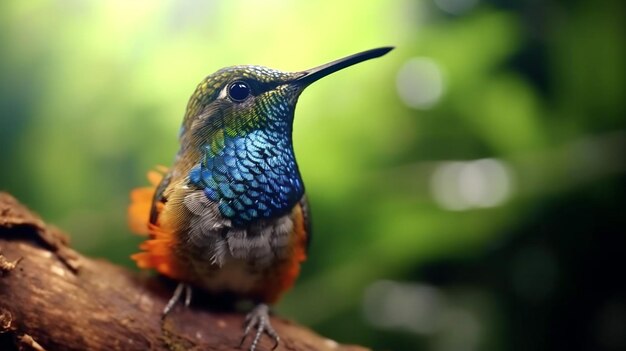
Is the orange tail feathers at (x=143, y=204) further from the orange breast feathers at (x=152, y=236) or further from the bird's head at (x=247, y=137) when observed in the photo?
the bird's head at (x=247, y=137)

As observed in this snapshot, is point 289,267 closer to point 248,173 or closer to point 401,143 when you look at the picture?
point 248,173

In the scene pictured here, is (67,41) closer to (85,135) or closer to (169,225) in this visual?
(85,135)

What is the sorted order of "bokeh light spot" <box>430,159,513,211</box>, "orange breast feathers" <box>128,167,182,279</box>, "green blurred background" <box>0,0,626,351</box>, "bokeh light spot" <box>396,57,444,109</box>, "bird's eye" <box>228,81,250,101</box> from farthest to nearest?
"bokeh light spot" <box>430,159,513,211</box>, "bokeh light spot" <box>396,57,444,109</box>, "green blurred background" <box>0,0,626,351</box>, "orange breast feathers" <box>128,167,182,279</box>, "bird's eye" <box>228,81,250,101</box>

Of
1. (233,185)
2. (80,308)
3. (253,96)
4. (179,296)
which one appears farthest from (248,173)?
(80,308)

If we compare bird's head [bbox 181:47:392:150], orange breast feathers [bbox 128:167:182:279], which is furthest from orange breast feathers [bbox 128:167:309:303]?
bird's head [bbox 181:47:392:150]

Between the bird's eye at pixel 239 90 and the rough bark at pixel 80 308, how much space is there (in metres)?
0.55

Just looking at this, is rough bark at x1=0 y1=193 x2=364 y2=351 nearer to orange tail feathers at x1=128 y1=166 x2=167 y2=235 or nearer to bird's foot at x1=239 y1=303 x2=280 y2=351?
bird's foot at x1=239 y1=303 x2=280 y2=351

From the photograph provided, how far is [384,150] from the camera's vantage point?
7.56ft

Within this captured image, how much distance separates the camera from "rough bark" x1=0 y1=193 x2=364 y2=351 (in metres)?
1.32

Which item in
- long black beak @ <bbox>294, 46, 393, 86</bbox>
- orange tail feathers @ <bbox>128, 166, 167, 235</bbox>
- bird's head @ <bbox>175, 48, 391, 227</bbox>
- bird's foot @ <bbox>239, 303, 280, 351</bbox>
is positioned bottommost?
bird's foot @ <bbox>239, 303, 280, 351</bbox>

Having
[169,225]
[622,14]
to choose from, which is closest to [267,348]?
[169,225]

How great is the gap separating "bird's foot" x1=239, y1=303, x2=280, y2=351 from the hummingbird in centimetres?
12

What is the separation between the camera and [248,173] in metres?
1.29

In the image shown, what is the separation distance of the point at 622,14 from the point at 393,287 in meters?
1.54
